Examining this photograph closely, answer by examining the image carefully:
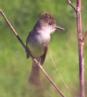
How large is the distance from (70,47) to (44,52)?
7.60ft

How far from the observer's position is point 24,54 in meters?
5.54

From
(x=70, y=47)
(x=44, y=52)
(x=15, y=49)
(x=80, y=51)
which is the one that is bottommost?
(x=70, y=47)

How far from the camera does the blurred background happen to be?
518 centimetres

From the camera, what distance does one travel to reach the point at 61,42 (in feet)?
19.5

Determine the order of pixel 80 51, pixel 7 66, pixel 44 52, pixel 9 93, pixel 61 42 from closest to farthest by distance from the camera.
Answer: pixel 80 51 < pixel 44 52 < pixel 9 93 < pixel 7 66 < pixel 61 42

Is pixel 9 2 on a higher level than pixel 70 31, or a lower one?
higher

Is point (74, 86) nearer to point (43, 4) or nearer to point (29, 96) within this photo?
point (29, 96)

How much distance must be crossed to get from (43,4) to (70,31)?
20.0 inches

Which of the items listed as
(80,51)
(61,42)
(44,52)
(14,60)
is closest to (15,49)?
(14,60)

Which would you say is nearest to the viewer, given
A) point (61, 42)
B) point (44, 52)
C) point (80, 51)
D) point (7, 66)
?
point (80, 51)

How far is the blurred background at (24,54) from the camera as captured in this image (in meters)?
5.18

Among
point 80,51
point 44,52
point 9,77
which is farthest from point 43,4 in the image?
point 80,51

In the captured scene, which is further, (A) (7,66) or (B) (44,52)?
(A) (7,66)

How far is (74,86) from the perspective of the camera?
520 centimetres
